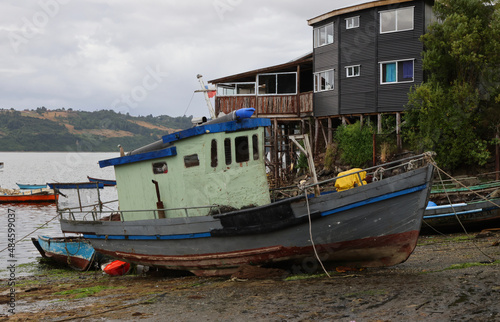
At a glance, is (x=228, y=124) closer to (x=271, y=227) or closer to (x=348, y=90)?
(x=271, y=227)

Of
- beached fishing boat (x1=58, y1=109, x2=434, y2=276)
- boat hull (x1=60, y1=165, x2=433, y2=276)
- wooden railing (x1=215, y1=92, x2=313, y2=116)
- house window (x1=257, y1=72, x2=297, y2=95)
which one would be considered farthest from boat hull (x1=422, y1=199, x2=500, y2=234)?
house window (x1=257, y1=72, x2=297, y2=95)

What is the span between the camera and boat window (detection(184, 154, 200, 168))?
39.7 ft

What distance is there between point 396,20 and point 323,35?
4880mm

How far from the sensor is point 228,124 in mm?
11969

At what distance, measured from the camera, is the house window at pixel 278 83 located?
3278 centimetres

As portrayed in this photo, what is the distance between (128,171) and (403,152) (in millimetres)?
16768

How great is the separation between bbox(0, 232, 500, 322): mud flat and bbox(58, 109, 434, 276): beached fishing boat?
56 cm

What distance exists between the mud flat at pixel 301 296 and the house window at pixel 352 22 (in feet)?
58.9

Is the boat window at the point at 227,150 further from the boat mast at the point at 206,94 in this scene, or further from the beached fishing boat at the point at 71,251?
the beached fishing boat at the point at 71,251

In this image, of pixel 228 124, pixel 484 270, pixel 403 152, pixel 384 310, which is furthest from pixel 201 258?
pixel 403 152

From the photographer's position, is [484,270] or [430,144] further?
[430,144]

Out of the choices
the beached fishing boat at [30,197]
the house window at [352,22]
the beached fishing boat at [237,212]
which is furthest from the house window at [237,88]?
the beached fishing boat at [237,212]

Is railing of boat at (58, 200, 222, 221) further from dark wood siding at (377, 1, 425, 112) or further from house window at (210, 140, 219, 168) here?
dark wood siding at (377, 1, 425, 112)

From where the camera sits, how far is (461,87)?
75.7ft
